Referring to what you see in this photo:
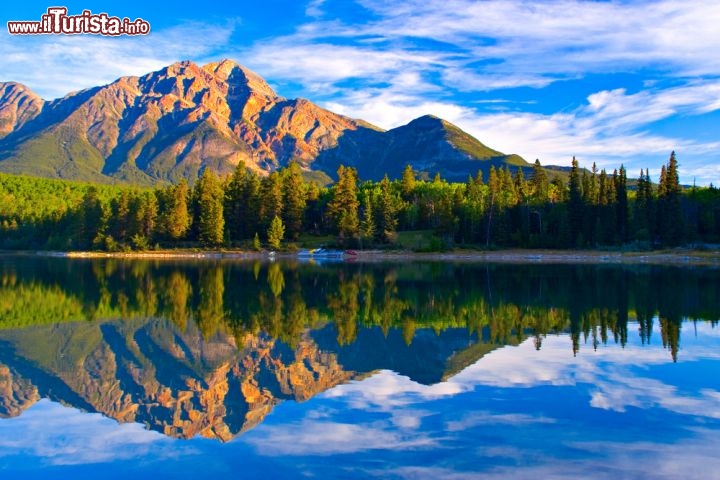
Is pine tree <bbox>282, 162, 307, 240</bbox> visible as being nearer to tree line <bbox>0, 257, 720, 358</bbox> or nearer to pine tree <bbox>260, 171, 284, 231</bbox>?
pine tree <bbox>260, 171, 284, 231</bbox>

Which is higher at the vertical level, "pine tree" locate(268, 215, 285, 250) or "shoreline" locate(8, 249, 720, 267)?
"pine tree" locate(268, 215, 285, 250)

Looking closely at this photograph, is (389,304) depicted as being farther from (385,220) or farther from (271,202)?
(271,202)

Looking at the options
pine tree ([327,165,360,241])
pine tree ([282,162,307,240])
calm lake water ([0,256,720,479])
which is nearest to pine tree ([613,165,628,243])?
pine tree ([327,165,360,241])

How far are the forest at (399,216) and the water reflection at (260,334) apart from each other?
5815 centimetres

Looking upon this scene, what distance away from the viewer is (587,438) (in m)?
12.7

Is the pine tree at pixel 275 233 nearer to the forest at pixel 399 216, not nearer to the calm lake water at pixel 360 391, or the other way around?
the forest at pixel 399 216

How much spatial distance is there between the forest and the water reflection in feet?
191

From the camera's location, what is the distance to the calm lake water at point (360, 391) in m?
11.8

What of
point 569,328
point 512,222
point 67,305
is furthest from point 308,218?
point 569,328

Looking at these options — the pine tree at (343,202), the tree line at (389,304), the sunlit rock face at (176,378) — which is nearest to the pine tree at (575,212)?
the pine tree at (343,202)

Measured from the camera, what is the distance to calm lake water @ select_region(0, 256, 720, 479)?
11766mm

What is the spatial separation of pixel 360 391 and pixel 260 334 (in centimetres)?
965

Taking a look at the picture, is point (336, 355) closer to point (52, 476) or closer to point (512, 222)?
point (52, 476)

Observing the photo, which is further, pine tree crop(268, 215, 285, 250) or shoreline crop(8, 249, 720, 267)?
pine tree crop(268, 215, 285, 250)
